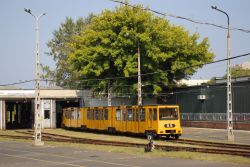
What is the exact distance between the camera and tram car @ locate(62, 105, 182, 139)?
119 ft

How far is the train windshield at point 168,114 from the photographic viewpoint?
3628 cm

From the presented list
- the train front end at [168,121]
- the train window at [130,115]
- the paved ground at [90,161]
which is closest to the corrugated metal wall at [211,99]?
the train front end at [168,121]

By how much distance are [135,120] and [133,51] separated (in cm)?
1716

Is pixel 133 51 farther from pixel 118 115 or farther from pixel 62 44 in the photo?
pixel 62 44

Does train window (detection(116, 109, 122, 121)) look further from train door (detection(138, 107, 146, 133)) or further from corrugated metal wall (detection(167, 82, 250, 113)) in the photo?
corrugated metal wall (detection(167, 82, 250, 113))

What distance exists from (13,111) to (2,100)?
50.4ft

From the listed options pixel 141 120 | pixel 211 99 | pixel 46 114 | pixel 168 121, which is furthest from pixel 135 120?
pixel 46 114

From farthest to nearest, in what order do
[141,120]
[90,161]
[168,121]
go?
[141,120], [168,121], [90,161]

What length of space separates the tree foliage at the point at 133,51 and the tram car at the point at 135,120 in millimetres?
6838

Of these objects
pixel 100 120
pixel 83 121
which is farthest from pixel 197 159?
pixel 83 121

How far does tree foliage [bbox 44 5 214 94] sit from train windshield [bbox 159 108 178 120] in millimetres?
15202

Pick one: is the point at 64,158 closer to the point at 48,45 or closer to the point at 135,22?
the point at 135,22

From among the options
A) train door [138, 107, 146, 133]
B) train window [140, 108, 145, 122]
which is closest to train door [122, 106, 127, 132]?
train door [138, 107, 146, 133]

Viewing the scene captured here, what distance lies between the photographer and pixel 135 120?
129ft
